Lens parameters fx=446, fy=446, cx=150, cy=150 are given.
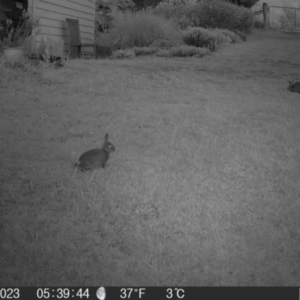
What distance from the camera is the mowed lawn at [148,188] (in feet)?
10.6

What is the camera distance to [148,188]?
4.35m

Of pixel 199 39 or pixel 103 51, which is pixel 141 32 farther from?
pixel 199 39

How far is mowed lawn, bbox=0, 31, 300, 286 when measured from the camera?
10.6 feet

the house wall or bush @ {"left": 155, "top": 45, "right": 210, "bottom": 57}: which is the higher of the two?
the house wall

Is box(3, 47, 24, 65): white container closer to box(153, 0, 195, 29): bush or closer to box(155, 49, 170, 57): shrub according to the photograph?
box(155, 49, 170, 57): shrub

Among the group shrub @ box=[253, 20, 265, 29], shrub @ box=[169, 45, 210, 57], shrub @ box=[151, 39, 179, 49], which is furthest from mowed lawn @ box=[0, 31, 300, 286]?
shrub @ box=[253, 20, 265, 29]

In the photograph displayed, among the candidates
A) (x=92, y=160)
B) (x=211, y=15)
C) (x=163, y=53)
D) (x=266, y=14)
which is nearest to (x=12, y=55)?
(x=163, y=53)

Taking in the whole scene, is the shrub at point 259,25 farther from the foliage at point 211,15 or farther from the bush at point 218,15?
the bush at point 218,15

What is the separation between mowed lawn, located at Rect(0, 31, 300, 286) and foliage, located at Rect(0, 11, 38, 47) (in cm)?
128

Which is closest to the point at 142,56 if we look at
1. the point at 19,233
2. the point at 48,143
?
the point at 48,143

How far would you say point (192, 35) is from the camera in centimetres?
1454

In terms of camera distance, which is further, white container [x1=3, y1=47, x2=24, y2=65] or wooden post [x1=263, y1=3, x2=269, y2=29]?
wooden post [x1=263, y1=3, x2=269, y2=29]

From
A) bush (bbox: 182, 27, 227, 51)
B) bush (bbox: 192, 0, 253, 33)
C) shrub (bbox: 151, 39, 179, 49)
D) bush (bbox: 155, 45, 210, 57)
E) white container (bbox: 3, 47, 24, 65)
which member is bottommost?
white container (bbox: 3, 47, 24, 65)

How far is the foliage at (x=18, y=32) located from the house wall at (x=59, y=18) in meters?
0.25
